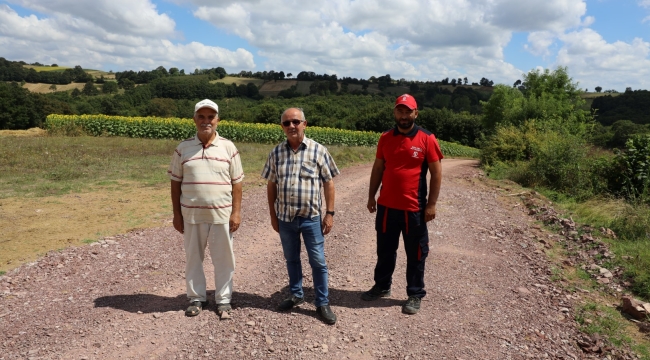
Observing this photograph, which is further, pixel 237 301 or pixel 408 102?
pixel 237 301

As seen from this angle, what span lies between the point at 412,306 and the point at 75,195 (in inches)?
325

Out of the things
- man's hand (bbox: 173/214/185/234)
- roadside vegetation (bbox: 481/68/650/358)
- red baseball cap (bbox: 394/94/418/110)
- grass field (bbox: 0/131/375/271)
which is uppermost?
red baseball cap (bbox: 394/94/418/110)

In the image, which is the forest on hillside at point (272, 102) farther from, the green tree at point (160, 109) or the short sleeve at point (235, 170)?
the short sleeve at point (235, 170)

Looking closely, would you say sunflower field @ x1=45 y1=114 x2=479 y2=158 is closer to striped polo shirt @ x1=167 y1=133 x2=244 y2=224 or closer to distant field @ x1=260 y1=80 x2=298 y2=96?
striped polo shirt @ x1=167 y1=133 x2=244 y2=224

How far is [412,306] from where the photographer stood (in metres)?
3.94

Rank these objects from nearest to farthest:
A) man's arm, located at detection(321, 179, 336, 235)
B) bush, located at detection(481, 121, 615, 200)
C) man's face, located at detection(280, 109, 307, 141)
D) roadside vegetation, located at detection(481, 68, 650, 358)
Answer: man's face, located at detection(280, 109, 307, 141), man's arm, located at detection(321, 179, 336, 235), roadside vegetation, located at detection(481, 68, 650, 358), bush, located at detection(481, 121, 615, 200)

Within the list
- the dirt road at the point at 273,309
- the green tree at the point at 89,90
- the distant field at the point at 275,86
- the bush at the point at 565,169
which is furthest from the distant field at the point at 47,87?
the dirt road at the point at 273,309

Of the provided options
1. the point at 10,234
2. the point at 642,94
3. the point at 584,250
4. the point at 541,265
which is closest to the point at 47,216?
the point at 10,234

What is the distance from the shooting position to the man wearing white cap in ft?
11.5

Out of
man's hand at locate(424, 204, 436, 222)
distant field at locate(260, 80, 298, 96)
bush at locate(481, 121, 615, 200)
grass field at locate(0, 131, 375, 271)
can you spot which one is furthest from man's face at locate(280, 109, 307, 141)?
distant field at locate(260, 80, 298, 96)

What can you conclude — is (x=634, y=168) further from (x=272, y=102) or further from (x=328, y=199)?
(x=272, y=102)

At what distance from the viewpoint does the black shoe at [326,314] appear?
143 inches

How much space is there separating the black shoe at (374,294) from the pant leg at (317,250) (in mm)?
613

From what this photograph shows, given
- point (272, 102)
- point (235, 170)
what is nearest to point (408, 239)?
point (235, 170)
